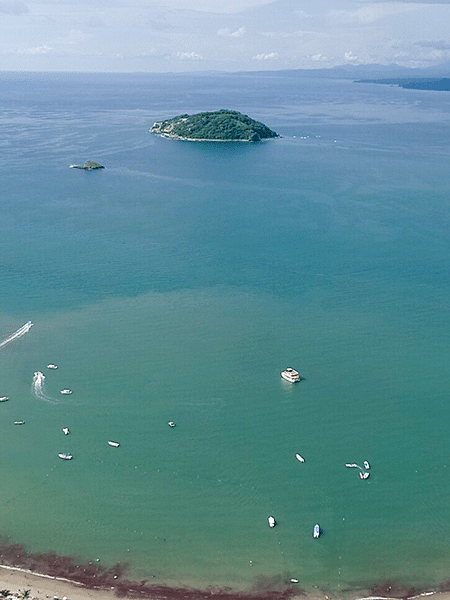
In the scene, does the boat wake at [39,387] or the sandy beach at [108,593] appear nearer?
the sandy beach at [108,593]

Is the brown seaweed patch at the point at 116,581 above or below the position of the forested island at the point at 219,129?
below

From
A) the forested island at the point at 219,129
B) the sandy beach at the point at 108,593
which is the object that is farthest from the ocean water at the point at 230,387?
the forested island at the point at 219,129

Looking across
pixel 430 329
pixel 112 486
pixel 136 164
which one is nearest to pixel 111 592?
pixel 112 486

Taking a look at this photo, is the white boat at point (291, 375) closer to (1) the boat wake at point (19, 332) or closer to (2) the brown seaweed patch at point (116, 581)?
(2) the brown seaweed patch at point (116, 581)

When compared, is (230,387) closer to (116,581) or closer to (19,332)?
(116,581)

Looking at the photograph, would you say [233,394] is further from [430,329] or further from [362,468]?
[430,329]

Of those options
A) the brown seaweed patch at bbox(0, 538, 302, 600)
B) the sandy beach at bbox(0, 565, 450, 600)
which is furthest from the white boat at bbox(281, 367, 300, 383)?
the sandy beach at bbox(0, 565, 450, 600)

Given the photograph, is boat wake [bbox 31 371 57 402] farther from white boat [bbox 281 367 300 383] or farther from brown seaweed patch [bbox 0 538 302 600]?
white boat [bbox 281 367 300 383]
